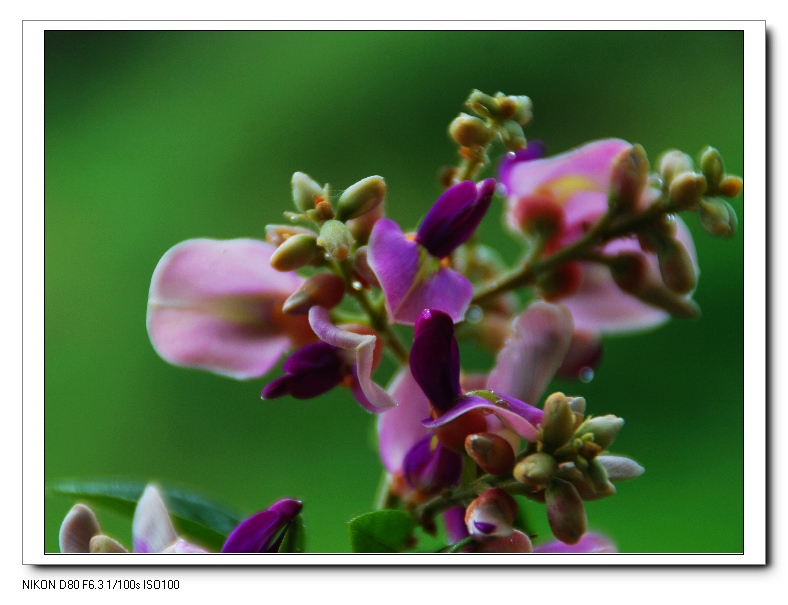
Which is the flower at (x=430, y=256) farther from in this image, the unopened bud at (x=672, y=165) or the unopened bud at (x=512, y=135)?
the unopened bud at (x=672, y=165)

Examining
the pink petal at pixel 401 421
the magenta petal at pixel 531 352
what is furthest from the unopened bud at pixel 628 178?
the pink petal at pixel 401 421

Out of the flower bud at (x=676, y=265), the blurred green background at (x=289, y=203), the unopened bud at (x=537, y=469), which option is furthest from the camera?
the blurred green background at (x=289, y=203)

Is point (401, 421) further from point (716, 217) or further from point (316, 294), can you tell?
point (716, 217)

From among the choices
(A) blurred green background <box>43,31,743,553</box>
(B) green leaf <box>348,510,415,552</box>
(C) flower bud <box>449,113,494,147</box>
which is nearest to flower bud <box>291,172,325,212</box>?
(C) flower bud <box>449,113,494,147</box>

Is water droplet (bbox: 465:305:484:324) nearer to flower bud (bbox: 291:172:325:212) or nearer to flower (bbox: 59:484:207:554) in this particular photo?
flower bud (bbox: 291:172:325:212)

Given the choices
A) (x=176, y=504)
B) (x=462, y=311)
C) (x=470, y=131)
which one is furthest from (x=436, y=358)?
(x=176, y=504)
